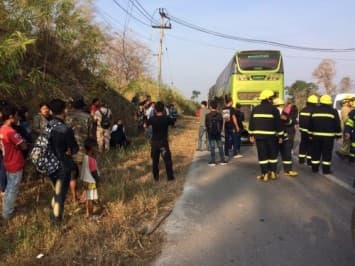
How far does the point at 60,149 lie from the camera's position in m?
5.33

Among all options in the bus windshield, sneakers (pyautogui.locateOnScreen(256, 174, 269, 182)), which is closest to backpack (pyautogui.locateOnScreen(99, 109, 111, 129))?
sneakers (pyautogui.locateOnScreen(256, 174, 269, 182))

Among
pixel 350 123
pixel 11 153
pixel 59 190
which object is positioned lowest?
pixel 59 190

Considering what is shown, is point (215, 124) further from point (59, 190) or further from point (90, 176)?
point (59, 190)

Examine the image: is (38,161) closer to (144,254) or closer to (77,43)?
(144,254)

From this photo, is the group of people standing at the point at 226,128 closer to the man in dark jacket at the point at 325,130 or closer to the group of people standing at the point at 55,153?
the man in dark jacket at the point at 325,130

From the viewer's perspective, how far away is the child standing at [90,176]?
591 centimetres

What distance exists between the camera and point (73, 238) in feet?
16.2

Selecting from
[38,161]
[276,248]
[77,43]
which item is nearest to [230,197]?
[276,248]

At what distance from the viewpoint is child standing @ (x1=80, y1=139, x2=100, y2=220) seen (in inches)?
233

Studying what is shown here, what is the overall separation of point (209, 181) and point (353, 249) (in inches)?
160

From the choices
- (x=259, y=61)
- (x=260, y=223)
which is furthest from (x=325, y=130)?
(x=259, y=61)

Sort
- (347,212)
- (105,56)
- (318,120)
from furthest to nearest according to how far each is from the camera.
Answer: (105,56), (318,120), (347,212)

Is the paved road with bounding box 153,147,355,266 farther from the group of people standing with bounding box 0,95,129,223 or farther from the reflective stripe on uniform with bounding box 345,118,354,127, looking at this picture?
the reflective stripe on uniform with bounding box 345,118,354,127

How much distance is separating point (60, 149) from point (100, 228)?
3.86ft
